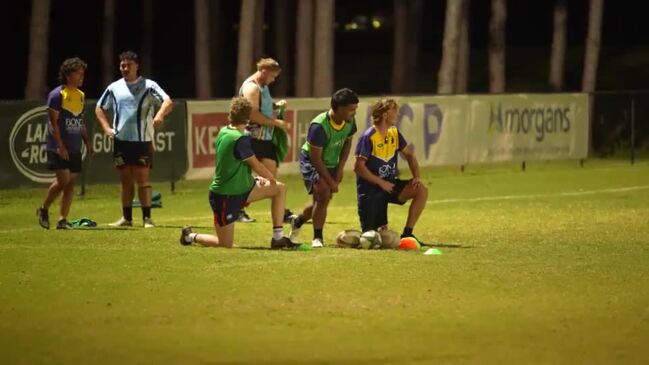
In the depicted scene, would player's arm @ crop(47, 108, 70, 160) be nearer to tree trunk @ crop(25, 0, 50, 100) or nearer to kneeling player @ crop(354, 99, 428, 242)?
kneeling player @ crop(354, 99, 428, 242)

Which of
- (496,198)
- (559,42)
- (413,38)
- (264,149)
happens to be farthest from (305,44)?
(264,149)

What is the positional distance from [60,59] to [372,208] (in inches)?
2003

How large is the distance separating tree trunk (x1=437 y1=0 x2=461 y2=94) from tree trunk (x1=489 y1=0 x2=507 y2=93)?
5156mm

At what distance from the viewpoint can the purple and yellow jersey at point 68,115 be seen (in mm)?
19266

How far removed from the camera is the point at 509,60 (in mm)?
65812

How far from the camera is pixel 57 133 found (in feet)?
63.2

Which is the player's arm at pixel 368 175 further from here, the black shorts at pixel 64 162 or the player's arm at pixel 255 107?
the black shorts at pixel 64 162

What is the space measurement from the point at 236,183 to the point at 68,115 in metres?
3.44

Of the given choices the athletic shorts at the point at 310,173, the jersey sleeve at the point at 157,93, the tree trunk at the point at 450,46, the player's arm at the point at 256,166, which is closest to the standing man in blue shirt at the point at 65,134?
the jersey sleeve at the point at 157,93

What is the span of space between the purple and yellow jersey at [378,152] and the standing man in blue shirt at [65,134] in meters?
3.71

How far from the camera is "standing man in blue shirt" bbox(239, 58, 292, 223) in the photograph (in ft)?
62.5

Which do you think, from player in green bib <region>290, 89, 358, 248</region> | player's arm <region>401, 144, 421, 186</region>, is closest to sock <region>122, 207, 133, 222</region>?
player in green bib <region>290, 89, 358, 248</region>

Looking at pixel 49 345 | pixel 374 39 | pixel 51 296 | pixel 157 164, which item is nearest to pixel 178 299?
pixel 51 296

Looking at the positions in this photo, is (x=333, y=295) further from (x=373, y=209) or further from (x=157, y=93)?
(x=157, y=93)
